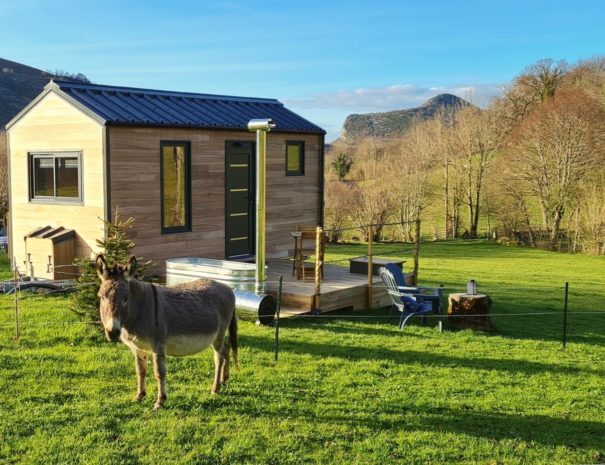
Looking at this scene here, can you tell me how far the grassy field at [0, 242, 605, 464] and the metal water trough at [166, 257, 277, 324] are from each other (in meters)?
0.36

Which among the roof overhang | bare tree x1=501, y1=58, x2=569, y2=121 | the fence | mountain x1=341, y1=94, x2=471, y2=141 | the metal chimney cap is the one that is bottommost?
the fence

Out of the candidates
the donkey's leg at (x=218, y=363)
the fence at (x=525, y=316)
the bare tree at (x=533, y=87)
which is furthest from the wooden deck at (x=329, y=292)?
the bare tree at (x=533, y=87)

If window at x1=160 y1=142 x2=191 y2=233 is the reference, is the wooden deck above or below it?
below

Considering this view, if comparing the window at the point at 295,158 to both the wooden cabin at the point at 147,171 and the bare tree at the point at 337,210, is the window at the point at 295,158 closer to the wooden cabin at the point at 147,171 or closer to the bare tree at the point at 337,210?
the wooden cabin at the point at 147,171

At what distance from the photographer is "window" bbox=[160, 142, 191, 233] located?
13086 millimetres

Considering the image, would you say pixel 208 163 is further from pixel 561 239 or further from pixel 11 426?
pixel 561 239

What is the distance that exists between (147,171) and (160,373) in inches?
282

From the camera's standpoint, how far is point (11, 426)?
19.6ft

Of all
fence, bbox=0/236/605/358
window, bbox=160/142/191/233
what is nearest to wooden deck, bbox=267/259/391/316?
fence, bbox=0/236/605/358

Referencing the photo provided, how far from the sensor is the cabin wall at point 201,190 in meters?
12.4

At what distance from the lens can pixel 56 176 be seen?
43.9 ft

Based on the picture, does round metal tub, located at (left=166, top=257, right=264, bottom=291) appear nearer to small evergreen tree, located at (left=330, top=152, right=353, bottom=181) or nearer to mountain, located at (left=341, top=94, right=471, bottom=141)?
small evergreen tree, located at (left=330, top=152, right=353, bottom=181)

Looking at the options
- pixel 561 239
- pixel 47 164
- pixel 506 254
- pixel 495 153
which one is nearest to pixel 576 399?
pixel 47 164

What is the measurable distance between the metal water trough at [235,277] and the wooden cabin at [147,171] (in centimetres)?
116
